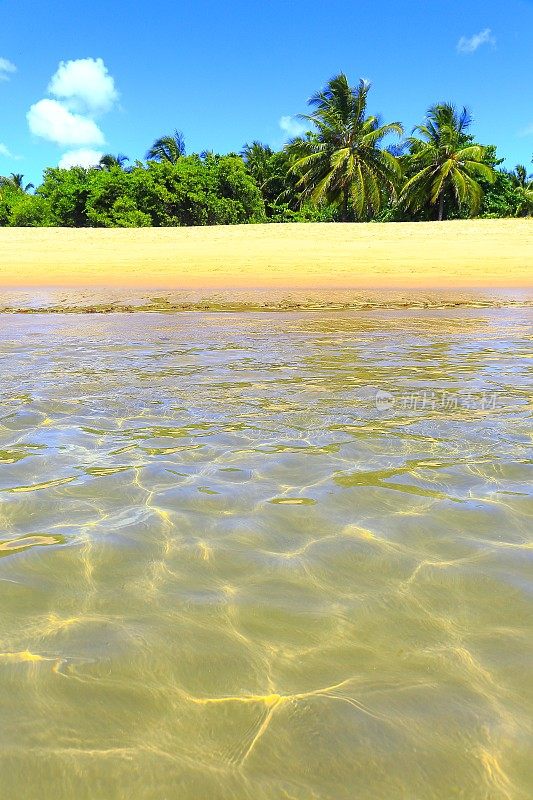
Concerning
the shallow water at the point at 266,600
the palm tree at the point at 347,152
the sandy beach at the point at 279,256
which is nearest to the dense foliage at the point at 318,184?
the palm tree at the point at 347,152

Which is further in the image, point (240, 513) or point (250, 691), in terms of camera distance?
point (240, 513)

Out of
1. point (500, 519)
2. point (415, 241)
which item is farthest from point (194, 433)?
point (415, 241)

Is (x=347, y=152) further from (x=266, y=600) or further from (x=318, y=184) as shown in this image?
(x=266, y=600)

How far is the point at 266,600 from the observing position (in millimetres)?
1939

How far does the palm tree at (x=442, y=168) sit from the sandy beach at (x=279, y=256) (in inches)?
336

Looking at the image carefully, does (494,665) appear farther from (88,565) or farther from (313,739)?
(88,565)

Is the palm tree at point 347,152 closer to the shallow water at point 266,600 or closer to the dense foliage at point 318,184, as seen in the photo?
the dense foliage at point 318,184

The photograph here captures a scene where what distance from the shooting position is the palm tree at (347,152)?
34.1m

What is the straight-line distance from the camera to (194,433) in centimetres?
374

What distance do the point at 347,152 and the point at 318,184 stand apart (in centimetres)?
242

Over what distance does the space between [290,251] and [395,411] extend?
18904 mm

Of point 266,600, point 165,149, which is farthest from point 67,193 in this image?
point 266,600

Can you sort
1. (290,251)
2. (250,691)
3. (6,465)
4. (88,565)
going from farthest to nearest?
1. (290,251)
2. (6,465)
3. (88,565)
4. (250,691)

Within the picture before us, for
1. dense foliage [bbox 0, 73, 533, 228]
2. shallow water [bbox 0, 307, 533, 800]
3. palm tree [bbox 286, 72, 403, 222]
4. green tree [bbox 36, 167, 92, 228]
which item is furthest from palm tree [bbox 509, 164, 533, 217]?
shallow water [bbox 0, 307, 533, 800]
